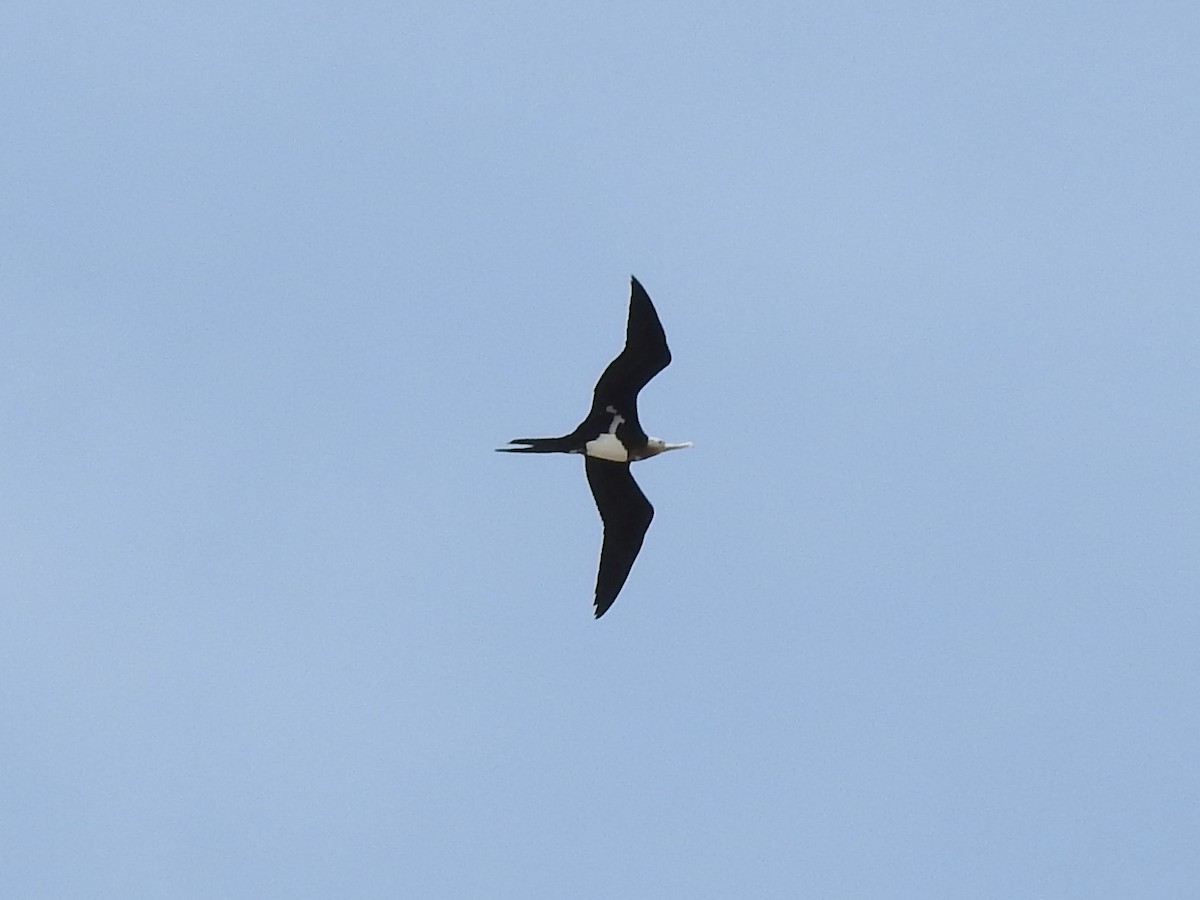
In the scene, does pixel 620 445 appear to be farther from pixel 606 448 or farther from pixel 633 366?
pixel 633 366

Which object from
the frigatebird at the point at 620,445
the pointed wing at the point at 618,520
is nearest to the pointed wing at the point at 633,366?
the frigatebird at the point at 620,445

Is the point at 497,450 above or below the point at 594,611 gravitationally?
above

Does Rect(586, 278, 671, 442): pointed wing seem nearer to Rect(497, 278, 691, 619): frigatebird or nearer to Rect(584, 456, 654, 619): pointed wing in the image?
Rect(497, 278, 691, 619): frigatebird

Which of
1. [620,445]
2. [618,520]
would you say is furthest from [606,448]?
[618,520]

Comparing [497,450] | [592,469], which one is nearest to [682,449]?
[592,469]

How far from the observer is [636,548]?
132 ft

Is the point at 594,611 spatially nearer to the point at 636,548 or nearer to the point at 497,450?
the point at 636,548

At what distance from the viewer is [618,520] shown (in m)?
40.3

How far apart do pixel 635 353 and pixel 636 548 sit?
3.90m

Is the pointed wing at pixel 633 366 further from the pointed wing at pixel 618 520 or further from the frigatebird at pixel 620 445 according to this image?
the pointed wing at pixel 618 520

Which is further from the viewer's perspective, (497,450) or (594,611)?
(594,611)

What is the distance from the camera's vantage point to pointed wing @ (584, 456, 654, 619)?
40219mm

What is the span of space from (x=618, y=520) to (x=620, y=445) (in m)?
1.58

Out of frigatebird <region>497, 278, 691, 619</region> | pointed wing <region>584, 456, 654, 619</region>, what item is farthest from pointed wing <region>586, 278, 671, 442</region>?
pointed wing <region>584, 456, 654, 619</region>
